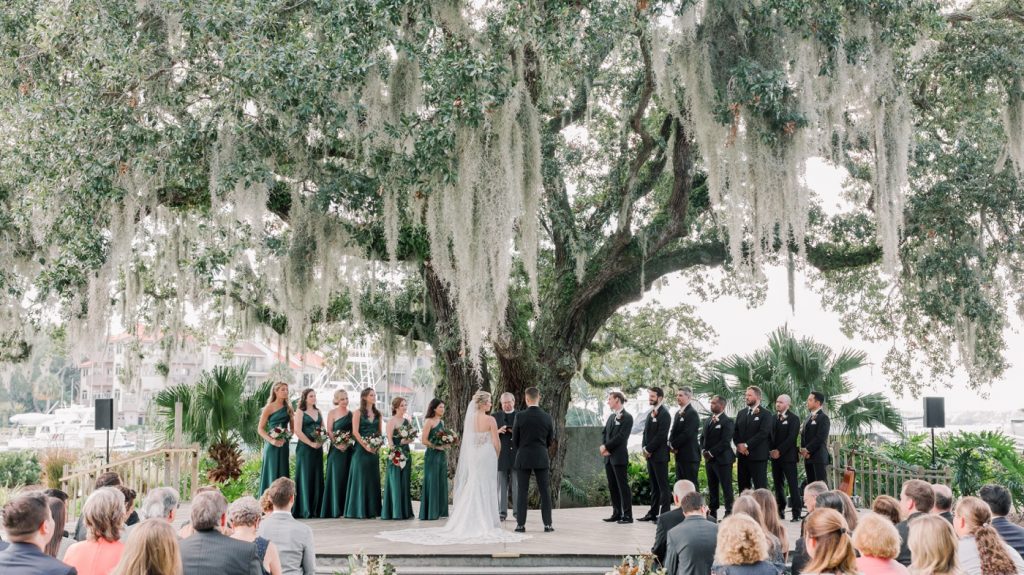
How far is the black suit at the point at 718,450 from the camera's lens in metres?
9.97

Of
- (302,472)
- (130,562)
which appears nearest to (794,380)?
(302,472)

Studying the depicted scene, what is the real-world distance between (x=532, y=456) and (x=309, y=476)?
2.75 m

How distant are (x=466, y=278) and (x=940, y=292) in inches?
233

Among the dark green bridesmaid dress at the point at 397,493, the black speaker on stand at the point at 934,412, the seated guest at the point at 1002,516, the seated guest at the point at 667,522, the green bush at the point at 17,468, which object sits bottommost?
the green bush at the point at 17,468

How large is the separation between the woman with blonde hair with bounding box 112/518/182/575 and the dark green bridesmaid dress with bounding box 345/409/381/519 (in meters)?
6.57

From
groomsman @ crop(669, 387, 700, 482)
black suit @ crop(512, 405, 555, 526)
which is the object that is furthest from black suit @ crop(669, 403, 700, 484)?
black suit @ crop(512, 405, 555, 526)

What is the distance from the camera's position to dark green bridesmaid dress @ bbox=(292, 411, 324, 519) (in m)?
10.1

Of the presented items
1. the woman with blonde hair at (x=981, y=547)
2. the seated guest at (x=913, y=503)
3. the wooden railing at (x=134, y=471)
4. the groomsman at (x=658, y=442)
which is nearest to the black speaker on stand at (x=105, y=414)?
the wooden railing at (x=134, y=471)

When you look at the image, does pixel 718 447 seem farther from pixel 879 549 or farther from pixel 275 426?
pixel 879 549

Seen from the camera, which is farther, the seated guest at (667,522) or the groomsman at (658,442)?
the groomsman at (658,442)

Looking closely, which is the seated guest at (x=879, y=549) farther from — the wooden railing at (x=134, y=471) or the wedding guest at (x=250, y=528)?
the wooden railing at (x=134, y=471)

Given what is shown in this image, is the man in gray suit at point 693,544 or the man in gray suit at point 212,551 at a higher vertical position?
the man in gray suit at point 212,551

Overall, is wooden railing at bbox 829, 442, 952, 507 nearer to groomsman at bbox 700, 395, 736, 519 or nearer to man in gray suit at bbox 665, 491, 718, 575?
groomsman at bbox 700, 395, 736, 519

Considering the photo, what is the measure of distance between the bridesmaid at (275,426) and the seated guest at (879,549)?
23.0 feet
